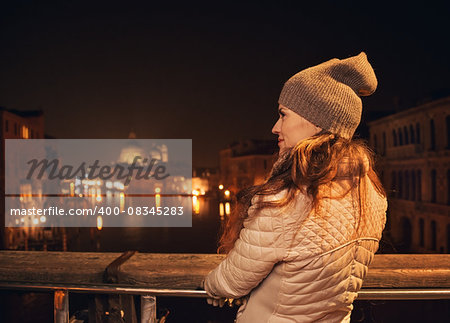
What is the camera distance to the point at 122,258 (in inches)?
76.5

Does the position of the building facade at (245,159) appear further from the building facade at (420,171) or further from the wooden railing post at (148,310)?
the wooden railing post at (148,310)

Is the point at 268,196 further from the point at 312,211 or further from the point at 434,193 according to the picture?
the point at 434,193

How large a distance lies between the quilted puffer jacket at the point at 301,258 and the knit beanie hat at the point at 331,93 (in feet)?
0.72

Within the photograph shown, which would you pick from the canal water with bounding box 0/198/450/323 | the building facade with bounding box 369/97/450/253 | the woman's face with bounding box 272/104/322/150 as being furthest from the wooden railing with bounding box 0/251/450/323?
the building facade with bounding box 369/97/450/253

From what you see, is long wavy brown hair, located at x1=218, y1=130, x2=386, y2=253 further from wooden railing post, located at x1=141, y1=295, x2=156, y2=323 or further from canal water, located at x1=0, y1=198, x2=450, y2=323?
canal water, located at x1=0, y1=198, x2=450, y2=323

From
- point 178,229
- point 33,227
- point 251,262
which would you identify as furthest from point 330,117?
point 178,229

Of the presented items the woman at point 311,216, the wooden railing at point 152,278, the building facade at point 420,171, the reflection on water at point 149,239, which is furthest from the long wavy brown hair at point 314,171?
the reflection on water at point 149,239

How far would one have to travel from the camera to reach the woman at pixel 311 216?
1.23 metres

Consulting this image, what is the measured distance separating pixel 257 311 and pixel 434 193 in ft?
88.0

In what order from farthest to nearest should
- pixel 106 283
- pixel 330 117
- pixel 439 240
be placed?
1. pixel 439 240
2. pixel 106 283
3. pixel 330 117

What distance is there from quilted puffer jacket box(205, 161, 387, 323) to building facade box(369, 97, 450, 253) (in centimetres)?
2100

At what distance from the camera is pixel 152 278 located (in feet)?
5.93

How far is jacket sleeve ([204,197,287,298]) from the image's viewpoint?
1.22 meters

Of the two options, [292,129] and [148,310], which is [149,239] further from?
[292,129]
